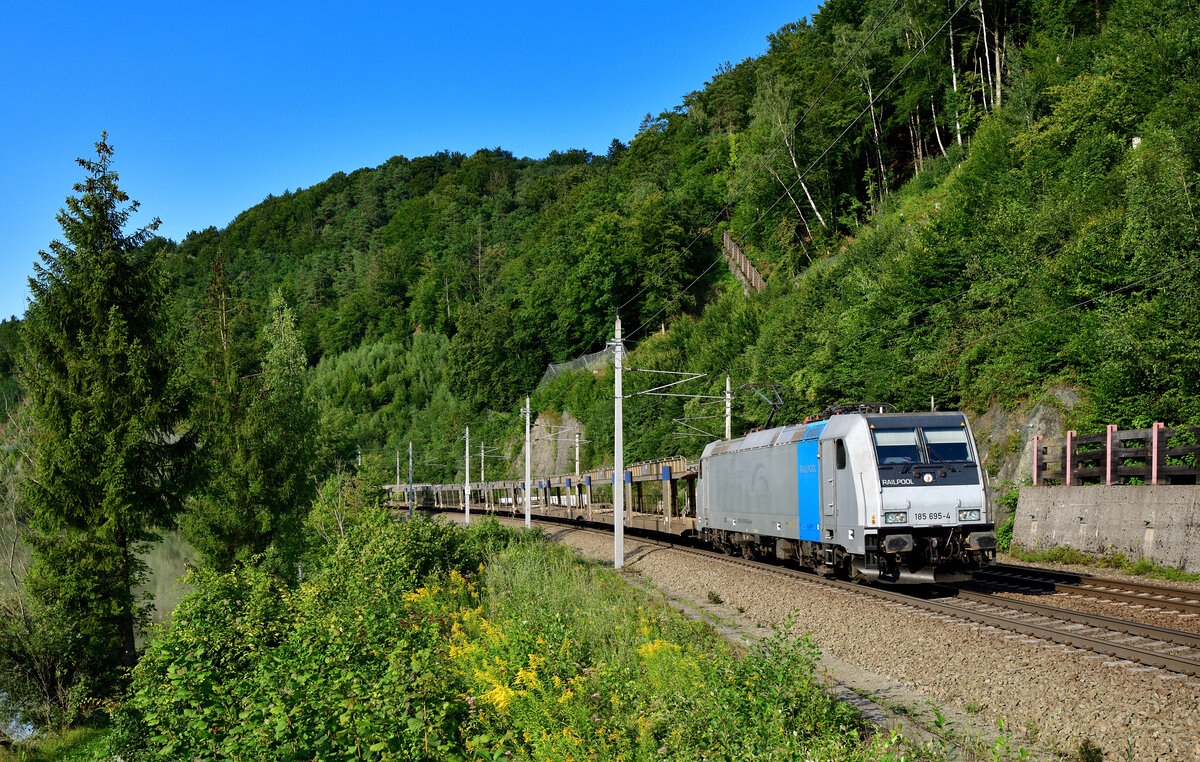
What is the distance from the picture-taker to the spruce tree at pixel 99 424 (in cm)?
2070

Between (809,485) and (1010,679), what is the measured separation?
8.16 metres

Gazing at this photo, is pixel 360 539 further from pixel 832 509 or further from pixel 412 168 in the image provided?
pixel 412 168

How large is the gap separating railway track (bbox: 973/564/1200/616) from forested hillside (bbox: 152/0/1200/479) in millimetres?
6174

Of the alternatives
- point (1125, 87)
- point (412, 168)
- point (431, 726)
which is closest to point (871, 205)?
point (1125, 87)

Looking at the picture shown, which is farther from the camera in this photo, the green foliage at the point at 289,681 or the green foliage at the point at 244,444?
the green foliage at the point at 244,444

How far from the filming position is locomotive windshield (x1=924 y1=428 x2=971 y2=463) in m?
14.5

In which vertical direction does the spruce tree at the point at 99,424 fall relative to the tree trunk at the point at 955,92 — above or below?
below

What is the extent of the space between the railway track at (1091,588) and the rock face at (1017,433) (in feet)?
20.3

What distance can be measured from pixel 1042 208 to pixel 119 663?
30.5 m

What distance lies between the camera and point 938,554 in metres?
14.0

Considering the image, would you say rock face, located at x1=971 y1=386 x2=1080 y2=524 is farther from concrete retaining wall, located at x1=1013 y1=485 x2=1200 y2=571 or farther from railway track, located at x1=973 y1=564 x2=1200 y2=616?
railway track, located at x1=973 y1=564 x2=1200 y2=616

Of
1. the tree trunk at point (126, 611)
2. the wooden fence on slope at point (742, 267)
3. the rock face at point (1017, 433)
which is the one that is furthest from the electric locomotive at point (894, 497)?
the wooden fence on slope at point (742, 267)

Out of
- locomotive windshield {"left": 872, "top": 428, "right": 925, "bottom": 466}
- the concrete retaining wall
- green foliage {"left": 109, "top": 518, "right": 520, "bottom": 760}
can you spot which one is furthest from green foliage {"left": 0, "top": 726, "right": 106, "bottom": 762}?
the concrete retaining wall

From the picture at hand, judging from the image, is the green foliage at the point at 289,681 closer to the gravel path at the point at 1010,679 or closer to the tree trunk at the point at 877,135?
the gravel path at the point at 1010,679
